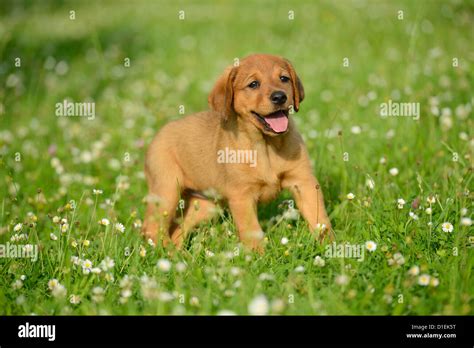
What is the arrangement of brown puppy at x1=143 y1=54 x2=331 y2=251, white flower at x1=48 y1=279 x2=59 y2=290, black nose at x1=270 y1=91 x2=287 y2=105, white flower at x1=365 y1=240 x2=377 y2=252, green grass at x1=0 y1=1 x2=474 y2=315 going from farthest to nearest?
brown puppy at x1=143 y1=54 x2=331 y2=251
black nose at x1=270 y1=91 x2=287 y2=105
white flower at x1=365 y1=240 x2=377 y2=252
white flower at x1=48 y1=279 x2=59 y2=290
green grass at x1=0 y1=1 x2=474 y2=315

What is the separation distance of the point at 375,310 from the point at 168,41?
26.8ft

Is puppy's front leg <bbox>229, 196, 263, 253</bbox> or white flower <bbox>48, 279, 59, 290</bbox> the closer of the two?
white flower <bbox>48, 279, 59, 290</bbox>

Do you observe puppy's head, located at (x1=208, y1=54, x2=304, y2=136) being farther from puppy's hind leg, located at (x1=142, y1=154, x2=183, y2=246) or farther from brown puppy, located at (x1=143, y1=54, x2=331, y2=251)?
puppy's hind leg, located at (x1=142, y1=154, x2=183, y2=246)

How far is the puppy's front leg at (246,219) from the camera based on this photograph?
4027 millimetres

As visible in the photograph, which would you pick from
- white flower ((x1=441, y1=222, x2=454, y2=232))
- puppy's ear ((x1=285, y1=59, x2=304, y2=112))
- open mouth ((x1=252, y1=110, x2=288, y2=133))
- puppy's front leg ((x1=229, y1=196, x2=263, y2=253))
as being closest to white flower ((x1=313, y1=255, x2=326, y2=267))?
puppy's front leg ((x1=229, y1=196, x2=263, y2=253))

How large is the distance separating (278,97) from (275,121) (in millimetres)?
194

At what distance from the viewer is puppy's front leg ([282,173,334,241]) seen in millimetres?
4148

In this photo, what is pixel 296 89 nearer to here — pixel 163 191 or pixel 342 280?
pixel 163 191

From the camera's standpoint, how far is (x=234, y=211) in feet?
13.8

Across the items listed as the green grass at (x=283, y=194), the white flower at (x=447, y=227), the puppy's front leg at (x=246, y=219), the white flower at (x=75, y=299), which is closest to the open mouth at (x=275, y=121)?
the puppy's front leg at (x=246, y=219)

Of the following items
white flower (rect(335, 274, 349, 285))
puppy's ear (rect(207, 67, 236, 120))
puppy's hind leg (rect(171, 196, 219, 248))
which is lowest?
white flower (rect(335, 274, 349, 285))

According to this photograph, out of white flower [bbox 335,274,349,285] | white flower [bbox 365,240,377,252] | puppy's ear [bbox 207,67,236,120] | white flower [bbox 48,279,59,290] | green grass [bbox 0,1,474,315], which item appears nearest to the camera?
white flower [bbox 335,274,349,285]
